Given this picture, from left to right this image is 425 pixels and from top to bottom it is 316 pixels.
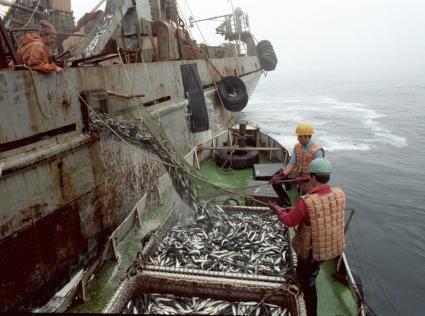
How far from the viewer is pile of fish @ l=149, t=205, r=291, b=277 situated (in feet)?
20.3

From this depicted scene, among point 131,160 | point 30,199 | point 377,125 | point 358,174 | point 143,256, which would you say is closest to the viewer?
point 30,199

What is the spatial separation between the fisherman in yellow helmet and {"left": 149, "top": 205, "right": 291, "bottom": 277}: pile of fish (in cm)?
108

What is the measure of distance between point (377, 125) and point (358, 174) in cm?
1593

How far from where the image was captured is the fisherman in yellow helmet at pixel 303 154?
292 inches

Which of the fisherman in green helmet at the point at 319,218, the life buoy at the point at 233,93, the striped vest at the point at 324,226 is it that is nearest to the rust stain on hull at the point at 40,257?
the fisherman in green helmet at the point at 319,218

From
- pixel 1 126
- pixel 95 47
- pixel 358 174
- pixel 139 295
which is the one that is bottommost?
pixel 358 174

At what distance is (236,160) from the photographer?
1258 centimetres

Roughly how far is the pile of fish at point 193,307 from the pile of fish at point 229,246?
66cm

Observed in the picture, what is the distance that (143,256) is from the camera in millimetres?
6203

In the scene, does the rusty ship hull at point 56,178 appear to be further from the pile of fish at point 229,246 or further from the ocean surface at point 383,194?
the ocean surface at point 383,194

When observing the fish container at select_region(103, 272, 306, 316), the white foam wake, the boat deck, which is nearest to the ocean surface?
the white foam wake

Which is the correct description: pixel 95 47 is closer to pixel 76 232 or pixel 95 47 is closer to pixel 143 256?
pixel 76 232

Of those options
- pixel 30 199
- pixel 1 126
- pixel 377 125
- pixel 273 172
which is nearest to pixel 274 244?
pixel 273 172

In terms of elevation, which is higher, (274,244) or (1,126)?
(1,126)
